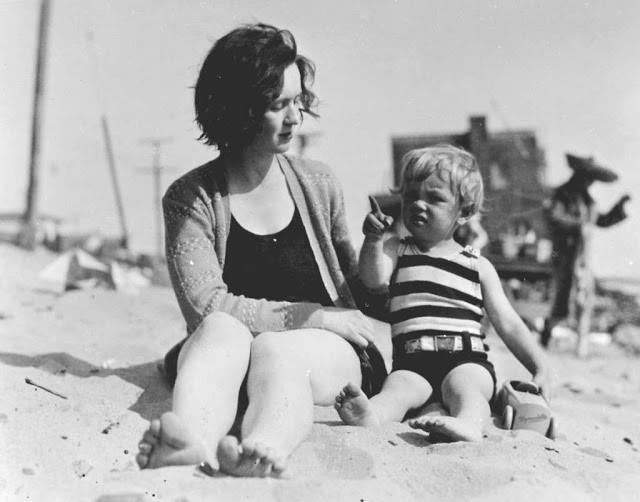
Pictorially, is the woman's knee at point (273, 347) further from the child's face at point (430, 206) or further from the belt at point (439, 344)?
the child's face at point (430, 206)

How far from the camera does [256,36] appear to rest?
2217 millimetres

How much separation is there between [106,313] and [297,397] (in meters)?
2.81

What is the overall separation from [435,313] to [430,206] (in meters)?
0.37

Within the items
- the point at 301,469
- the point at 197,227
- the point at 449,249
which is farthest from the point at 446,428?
the point at 197,227

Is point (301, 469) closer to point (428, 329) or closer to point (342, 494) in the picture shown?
point (342, 494)

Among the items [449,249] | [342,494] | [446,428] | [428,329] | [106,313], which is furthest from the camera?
[106,313]

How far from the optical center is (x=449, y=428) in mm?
1927

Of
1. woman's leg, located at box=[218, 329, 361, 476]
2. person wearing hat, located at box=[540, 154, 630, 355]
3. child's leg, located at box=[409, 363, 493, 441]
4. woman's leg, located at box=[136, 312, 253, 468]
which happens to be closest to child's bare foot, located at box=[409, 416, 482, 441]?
child's leg, located at box=[409, 363, 493, 441]

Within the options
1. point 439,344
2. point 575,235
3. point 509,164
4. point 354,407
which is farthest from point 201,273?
point 509,164

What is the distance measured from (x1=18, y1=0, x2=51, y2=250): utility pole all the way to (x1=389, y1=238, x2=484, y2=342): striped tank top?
10.6 meters

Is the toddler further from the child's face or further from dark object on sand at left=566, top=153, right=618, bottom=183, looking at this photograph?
dark object on sand at left=566, top=153, right=618, bottom=183

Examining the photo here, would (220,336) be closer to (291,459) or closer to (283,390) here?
(283,390)

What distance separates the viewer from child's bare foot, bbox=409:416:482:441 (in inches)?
75.8

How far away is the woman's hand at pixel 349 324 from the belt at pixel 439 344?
0.18 meters
